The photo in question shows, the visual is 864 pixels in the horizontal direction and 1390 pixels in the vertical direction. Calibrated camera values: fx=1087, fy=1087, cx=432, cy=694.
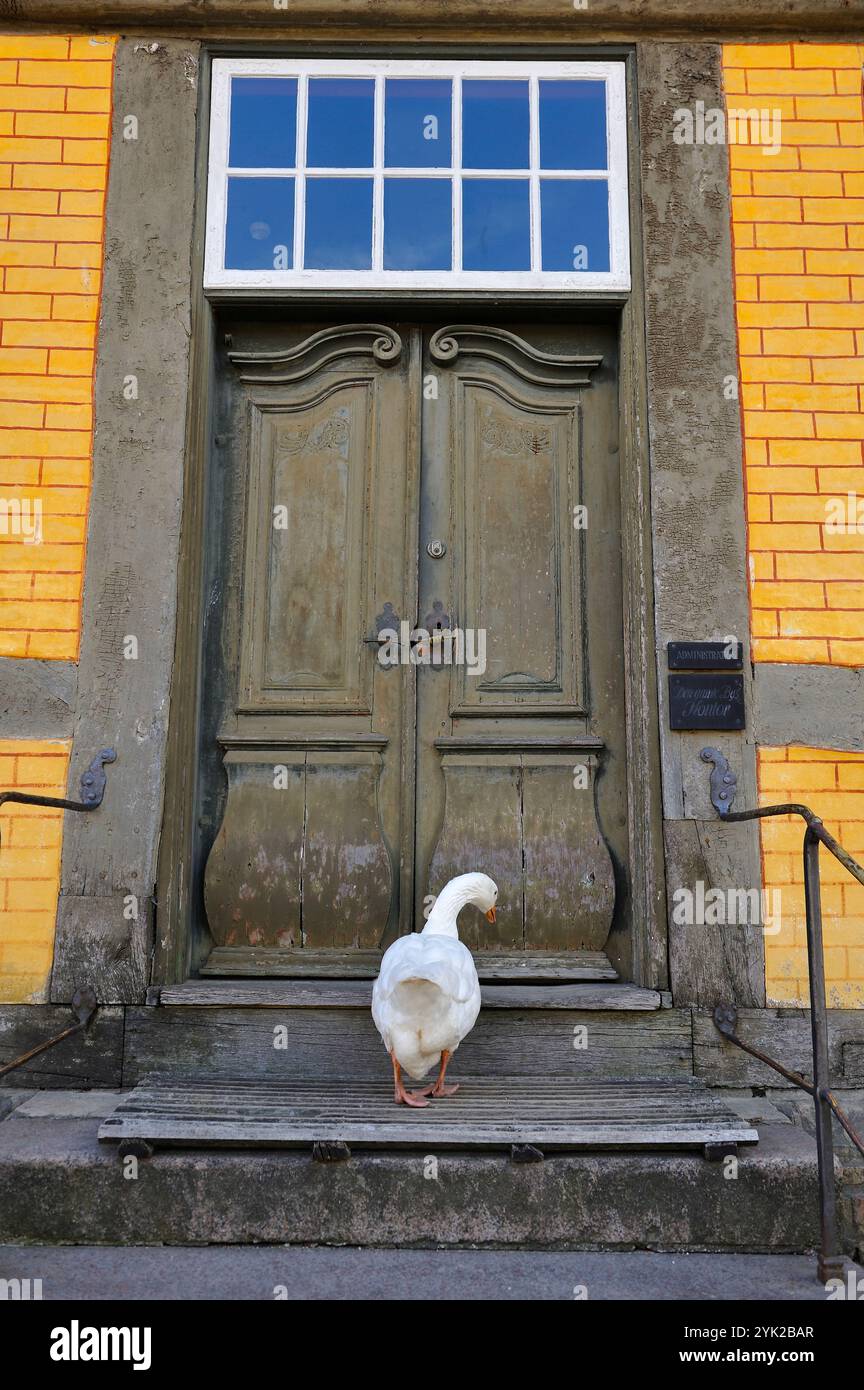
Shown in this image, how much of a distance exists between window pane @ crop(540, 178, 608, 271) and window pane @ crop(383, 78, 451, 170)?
1.45 feet

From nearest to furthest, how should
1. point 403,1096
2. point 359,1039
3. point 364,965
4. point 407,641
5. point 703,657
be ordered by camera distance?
point 403,1096, point 359,1039, point 703,657, point 364,965, point 407,641

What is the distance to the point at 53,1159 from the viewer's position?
2.93 meters

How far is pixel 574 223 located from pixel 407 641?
1768mm

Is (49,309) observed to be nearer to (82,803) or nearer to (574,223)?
(82,803)

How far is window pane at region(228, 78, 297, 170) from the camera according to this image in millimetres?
4297

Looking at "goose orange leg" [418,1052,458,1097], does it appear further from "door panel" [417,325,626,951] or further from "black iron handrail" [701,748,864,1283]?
"black iron handrail" [701,748,864,1283]

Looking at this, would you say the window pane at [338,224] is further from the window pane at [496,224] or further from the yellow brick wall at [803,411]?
the yellow brick wall at [803,411]

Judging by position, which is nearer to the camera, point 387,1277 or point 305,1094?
point 387,1277

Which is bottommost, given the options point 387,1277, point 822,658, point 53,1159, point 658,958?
point 387,1277

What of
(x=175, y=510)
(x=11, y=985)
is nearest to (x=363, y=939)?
(x=11, y=985)

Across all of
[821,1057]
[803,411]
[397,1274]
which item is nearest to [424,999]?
[397,1274]

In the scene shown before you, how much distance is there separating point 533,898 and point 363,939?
64cm

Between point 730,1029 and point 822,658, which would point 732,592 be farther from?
point 730,1029

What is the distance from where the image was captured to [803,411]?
13.1ft
